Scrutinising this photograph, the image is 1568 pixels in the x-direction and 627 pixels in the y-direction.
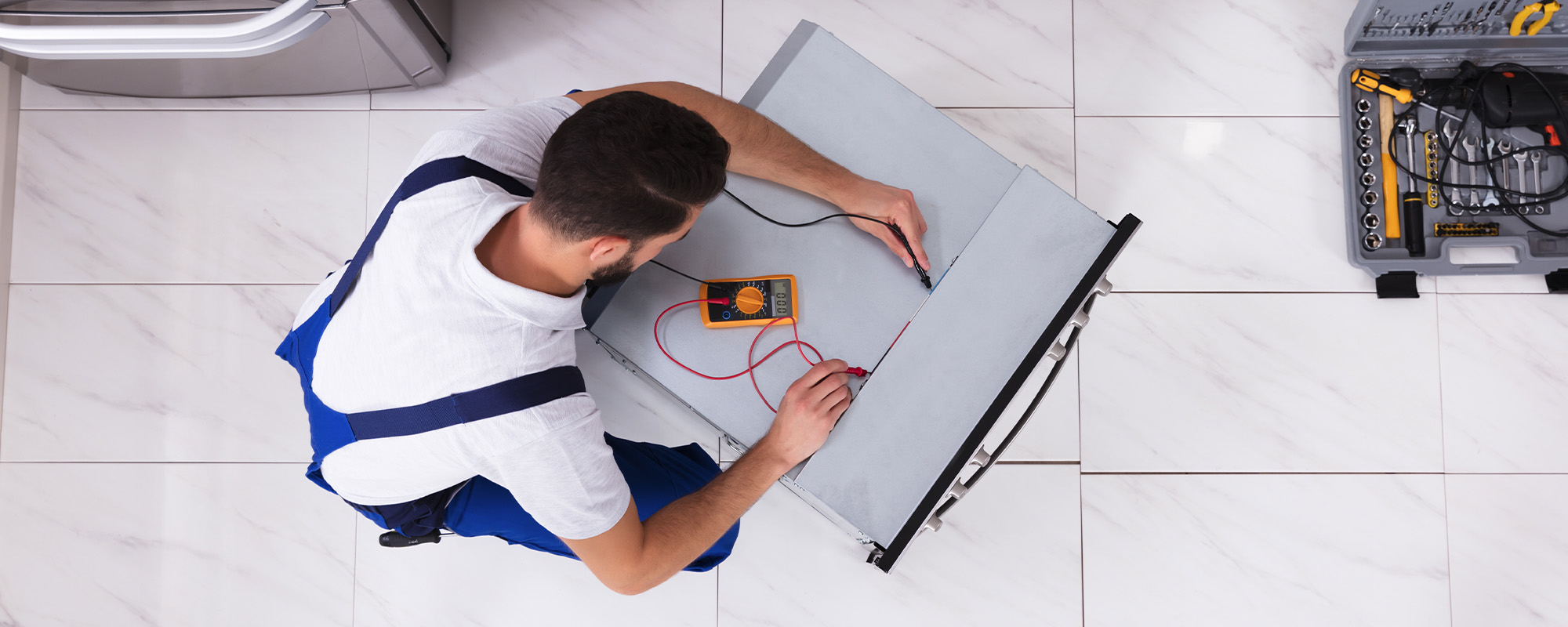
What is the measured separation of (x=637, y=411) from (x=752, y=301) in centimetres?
64

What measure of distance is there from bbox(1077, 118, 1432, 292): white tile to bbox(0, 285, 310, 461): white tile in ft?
5.67

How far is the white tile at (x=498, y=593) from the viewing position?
155 cm

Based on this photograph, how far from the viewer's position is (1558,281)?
157 centimetres

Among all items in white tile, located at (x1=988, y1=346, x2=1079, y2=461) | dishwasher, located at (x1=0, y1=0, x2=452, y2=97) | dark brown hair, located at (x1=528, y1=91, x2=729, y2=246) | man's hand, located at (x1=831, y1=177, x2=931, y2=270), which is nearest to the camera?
dark brown hair, located at (x1=528, y1=91, x2=729, y2=246)

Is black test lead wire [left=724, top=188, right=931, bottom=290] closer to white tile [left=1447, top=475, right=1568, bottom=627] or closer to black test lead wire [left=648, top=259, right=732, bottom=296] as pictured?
black test lead wire [left=648, top=259, right=732, bottom=296]

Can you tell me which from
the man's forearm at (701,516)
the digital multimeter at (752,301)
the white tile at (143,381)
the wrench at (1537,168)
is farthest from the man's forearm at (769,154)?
the wrench at (1537,168)

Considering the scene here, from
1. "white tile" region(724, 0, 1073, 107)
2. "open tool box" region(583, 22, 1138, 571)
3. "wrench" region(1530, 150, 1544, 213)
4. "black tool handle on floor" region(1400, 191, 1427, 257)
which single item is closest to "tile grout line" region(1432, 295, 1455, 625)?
"black tool handle on floor" region(1400, 191, 1427, 257)

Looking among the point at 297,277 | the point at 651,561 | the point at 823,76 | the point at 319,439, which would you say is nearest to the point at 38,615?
the point at 297,277

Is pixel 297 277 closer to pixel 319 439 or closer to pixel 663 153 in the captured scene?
pixel 319 439

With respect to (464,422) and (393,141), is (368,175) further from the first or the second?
(464,422)

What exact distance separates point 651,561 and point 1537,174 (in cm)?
185

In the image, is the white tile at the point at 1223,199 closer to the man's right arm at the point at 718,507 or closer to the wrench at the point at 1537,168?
the wrench at the point at 1537,168

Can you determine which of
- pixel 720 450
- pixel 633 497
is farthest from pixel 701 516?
pixel 720 450

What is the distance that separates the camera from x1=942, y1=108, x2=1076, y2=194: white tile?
163cm
